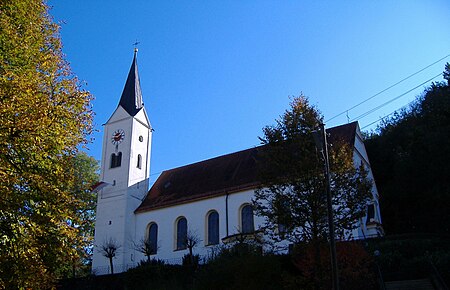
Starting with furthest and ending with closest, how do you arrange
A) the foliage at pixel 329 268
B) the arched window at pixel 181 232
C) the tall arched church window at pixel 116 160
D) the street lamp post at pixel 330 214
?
the tall arched church window at pixel 116 160, the arched window at pixel 181 232, the foliage at pixel 329 268, the street lamp post at pixel 330 214

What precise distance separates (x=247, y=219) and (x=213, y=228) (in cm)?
318

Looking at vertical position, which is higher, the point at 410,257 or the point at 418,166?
the point at 418,166

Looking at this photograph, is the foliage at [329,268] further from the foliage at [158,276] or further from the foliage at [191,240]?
the foliage at [191,240]

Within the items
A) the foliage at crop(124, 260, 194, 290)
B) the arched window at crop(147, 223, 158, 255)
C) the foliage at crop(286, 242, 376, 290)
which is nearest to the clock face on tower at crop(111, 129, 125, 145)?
the arched window at crop(147, 223, 158, 255)

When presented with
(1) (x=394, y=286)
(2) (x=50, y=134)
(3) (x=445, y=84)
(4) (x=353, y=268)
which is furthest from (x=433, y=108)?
(2) (x=50, y=134)

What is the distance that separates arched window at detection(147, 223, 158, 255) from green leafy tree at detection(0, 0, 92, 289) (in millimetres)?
25228

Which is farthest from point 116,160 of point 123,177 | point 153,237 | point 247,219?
point 247,219

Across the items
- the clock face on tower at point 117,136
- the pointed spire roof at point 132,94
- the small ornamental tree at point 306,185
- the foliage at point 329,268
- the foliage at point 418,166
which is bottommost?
the foliage at point 329,268

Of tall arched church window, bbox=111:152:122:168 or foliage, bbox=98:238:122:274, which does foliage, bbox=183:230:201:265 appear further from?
tall arched church window, bbox=111:152:122:168

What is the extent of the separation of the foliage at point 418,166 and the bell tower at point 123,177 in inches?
846

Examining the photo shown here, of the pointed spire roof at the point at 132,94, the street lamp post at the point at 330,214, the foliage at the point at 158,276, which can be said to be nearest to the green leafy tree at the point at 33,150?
the street lamp post at the point at 330,214

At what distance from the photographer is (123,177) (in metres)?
40.7

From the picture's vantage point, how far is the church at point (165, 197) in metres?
33.6

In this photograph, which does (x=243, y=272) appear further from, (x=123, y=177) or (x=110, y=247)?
(x=123, y=177)
